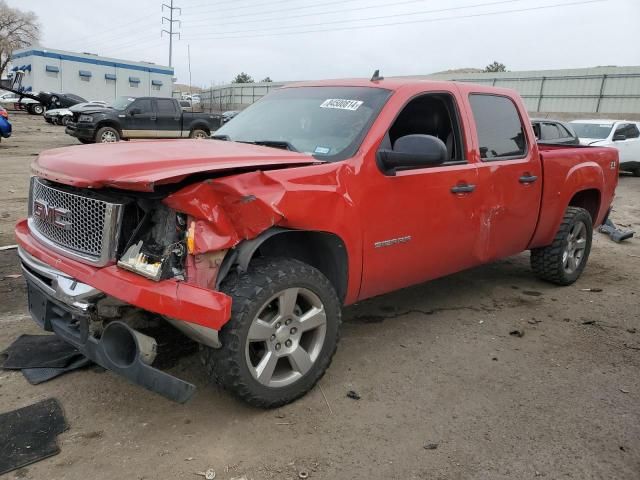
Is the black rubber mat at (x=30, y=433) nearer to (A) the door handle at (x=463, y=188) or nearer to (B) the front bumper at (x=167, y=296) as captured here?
(B) the front bumper at (x=167, y=296)

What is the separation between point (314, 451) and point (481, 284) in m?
3.45

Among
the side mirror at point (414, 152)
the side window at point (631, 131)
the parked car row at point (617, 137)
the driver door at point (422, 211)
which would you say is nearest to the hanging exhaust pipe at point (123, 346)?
the driver door at point (422, 211)

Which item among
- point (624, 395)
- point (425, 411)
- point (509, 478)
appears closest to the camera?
point (509, 478)

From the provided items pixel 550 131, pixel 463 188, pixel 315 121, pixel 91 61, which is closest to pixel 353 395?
pixel 463 188

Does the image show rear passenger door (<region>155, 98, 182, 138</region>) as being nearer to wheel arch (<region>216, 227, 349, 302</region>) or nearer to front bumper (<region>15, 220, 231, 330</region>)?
wheel arch (<region>216, 227, 349, 302</region>)

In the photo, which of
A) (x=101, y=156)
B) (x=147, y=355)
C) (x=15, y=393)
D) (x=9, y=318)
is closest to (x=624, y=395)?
(x=147, y=355)

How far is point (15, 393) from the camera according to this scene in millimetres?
3191

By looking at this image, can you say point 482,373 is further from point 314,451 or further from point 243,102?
point 243,102

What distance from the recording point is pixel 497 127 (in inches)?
182

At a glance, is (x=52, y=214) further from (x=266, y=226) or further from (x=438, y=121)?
(x=438, y=121)

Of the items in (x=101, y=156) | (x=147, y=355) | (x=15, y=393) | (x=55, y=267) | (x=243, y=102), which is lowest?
(x=15, y=393)

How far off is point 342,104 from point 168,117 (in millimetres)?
15828

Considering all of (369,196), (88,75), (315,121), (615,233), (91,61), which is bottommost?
(615,233)

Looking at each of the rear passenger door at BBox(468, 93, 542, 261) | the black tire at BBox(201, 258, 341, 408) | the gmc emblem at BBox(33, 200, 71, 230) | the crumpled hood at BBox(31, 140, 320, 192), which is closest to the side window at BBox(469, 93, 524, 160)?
the rear passenger door at BBox(468, 93, 542, 261)
